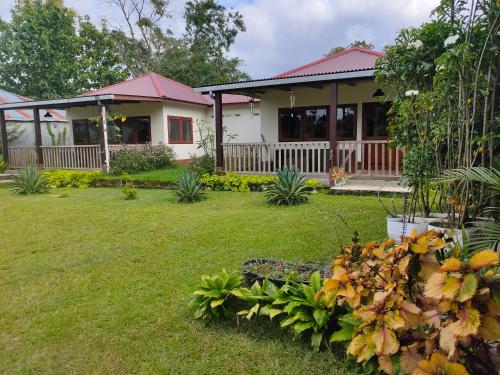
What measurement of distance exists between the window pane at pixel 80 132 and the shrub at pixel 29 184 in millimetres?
6309

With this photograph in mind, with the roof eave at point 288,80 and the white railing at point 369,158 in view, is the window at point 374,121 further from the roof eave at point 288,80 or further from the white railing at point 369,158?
the roof eave at point 288,80

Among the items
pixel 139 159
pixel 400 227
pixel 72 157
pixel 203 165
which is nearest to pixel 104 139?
pixel 139 159

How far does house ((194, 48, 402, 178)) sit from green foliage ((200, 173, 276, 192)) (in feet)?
2.21

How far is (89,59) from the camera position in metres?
25.2

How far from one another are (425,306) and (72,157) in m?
15.0

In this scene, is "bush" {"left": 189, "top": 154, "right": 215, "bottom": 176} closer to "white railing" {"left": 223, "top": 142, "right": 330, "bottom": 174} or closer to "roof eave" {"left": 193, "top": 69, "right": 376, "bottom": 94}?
"white railing" {"left": 223, "top": 142, "right": 330, "bottom": 174}

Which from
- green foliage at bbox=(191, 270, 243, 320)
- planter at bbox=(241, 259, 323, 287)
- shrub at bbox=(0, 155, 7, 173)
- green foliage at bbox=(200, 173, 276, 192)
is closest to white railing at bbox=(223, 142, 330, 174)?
green foliage at bbox=(200, 173, 276, 192)

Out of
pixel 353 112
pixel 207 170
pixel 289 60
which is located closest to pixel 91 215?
pixel 207 170

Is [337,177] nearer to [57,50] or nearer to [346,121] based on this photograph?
[346,121]

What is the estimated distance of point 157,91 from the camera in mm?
16203

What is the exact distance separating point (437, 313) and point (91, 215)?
22.8ft

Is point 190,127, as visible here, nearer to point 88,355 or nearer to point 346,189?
point 346,189

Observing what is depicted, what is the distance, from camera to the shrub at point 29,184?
35.4 ft

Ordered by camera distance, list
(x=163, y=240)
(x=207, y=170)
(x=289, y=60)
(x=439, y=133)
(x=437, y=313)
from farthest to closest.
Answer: (x=289, y=60) → (x=207, y=170) → (x=163, y=240) → (x=439, y=133) → (x=437, y=313)
